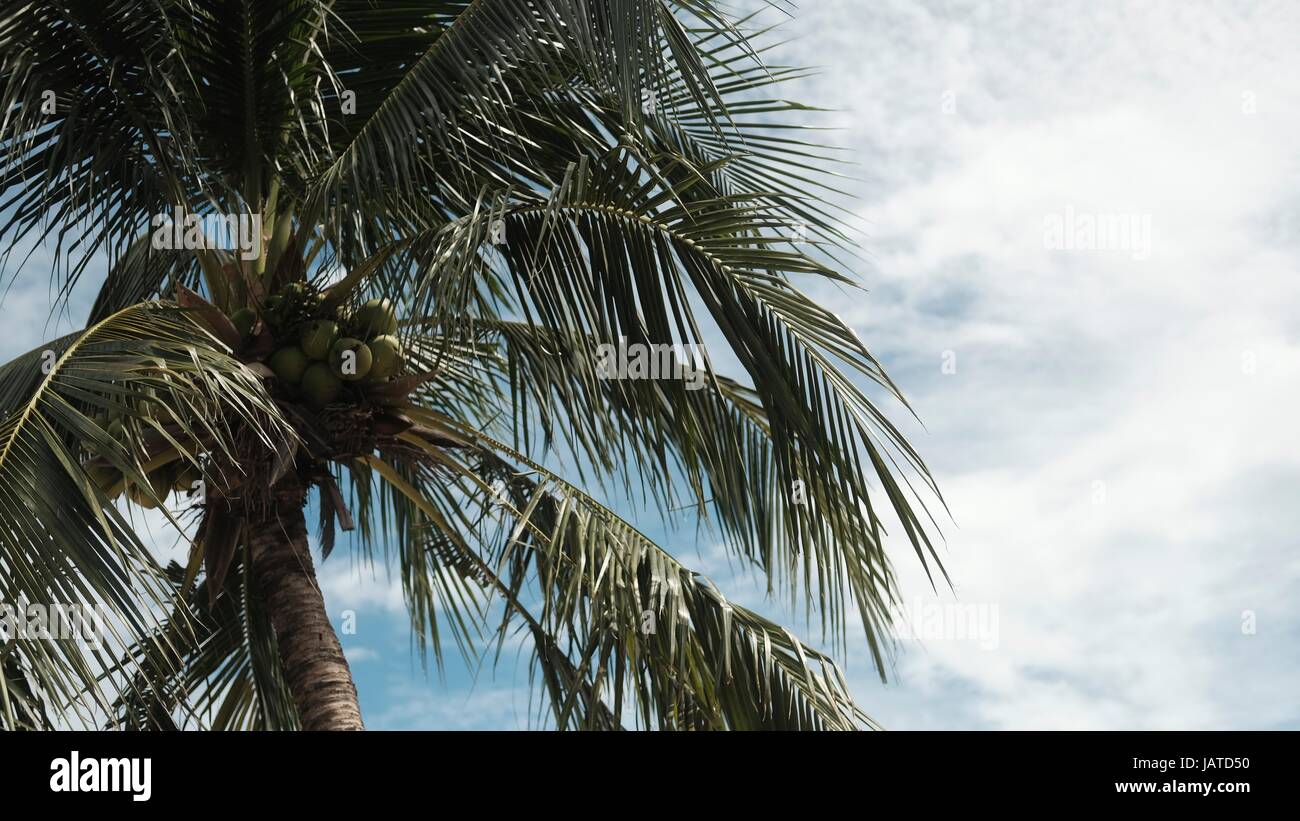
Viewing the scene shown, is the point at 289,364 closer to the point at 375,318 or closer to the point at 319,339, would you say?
the point at 319,339

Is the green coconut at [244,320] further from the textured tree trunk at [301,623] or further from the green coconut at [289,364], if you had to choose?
the textured tree trunk at [301,623]

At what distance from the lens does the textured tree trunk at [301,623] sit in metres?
5.02

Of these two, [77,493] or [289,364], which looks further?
[289,364]

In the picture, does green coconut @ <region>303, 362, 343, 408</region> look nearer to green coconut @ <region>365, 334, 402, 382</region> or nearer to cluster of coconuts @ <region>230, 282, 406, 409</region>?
cluster of coconuts @ <region>230, 282, 406, 409</region>

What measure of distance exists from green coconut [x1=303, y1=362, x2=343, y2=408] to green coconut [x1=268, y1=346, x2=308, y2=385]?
0.03m

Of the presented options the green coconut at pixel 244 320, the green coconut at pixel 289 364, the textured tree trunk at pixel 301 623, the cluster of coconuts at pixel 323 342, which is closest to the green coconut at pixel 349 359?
the cluster of coconuts at pixel 323 342

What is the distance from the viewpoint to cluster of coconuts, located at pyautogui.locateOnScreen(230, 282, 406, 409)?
518 centimetres

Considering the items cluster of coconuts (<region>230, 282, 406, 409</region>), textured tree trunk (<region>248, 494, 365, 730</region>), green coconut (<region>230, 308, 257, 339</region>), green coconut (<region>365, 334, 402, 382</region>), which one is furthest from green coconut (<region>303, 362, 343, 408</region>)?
textured tree trunk (<region>248, 494, 365, 730</region>)

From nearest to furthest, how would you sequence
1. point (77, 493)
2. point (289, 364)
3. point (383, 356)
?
point (77, 493), point (289, 364), point (383, 356)

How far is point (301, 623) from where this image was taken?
525 cm

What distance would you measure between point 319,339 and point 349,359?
0.15 metres

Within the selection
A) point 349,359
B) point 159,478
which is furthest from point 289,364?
point 159,478
